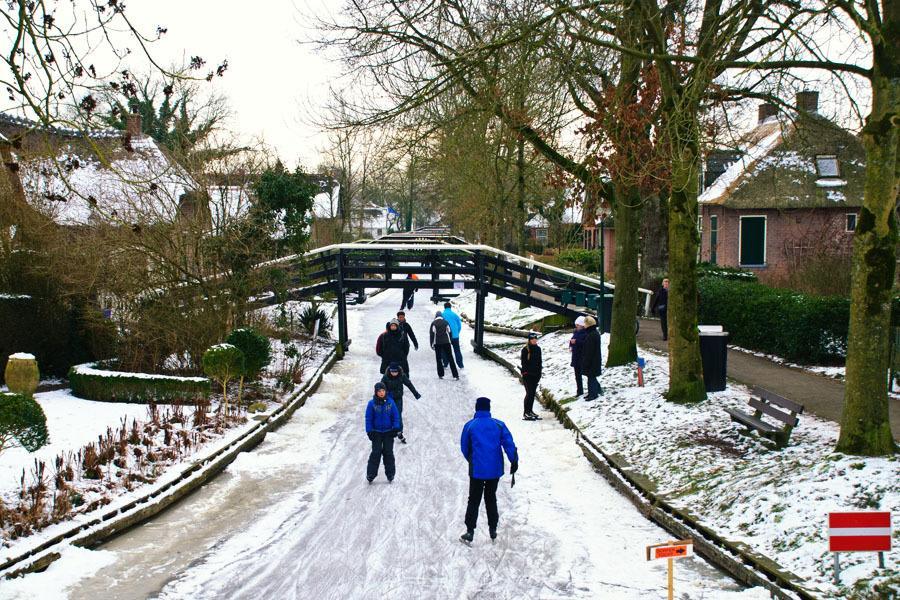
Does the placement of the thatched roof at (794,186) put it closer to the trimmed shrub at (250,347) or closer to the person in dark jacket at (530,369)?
the person in dark jacket at (530,369)

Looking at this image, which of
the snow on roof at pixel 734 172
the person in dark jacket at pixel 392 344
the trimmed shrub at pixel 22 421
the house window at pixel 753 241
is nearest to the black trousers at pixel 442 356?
the person in dark jacket at pixel 392 344

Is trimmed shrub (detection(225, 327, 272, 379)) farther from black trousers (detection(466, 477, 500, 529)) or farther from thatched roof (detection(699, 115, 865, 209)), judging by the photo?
thatched roof (detection(699, 115, 865, 209))

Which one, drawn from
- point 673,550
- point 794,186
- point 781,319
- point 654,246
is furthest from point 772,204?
point 673,550

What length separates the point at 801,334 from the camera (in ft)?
60.0

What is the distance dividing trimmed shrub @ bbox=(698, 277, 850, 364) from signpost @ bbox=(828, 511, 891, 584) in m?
11.1

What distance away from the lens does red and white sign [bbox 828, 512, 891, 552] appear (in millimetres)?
7188

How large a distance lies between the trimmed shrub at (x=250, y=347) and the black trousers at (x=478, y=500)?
8.48 metres

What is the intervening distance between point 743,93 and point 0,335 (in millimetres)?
15840

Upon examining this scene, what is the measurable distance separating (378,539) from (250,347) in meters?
8.28

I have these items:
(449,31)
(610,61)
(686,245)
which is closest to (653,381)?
(686,245)

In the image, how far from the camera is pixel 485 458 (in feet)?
31.2

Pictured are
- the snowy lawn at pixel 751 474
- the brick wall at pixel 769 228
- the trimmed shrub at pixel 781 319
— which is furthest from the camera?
the brick wall at pixel 769 228

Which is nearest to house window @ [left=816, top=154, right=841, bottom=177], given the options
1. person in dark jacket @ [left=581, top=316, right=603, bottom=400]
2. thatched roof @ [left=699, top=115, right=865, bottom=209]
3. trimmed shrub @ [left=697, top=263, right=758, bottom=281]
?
thatched roof @ [left=699, top=115, right=865, bottom=209]

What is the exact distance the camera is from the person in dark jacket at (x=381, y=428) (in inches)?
473
